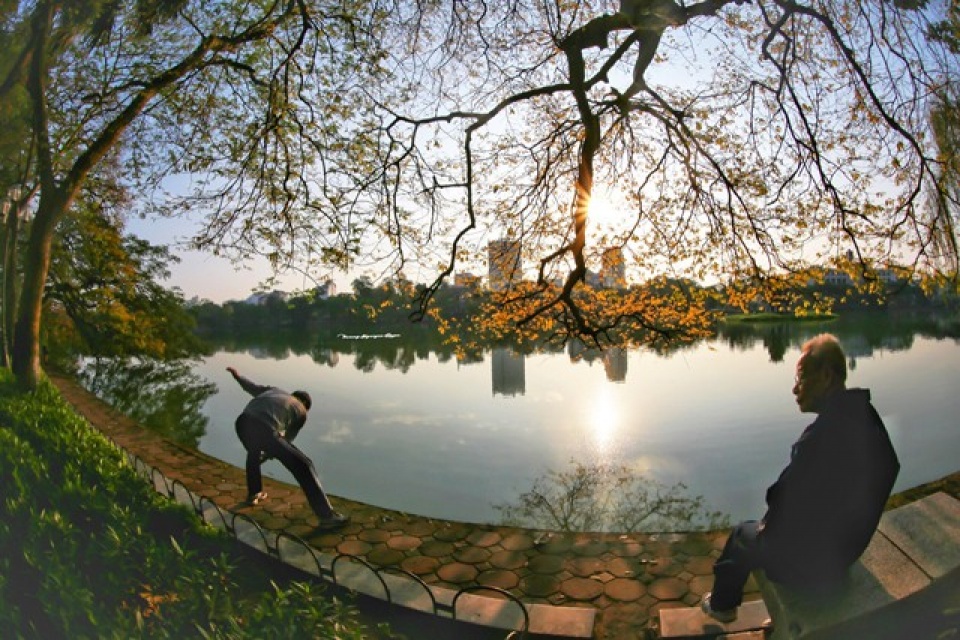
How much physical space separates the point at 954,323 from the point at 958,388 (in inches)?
1254

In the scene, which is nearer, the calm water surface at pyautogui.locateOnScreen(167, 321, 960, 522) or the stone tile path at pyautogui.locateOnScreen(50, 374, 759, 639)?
the stone tile path at pyautogui.locateOnScreen(50, 374, 759, 639)

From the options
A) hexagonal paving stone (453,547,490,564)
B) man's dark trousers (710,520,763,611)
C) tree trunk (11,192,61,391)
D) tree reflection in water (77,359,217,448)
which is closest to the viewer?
man's dark trousers (710,520,763,611)

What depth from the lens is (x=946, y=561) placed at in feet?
7.26

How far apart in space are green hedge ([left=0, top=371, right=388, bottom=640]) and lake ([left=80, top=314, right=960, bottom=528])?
457 cm

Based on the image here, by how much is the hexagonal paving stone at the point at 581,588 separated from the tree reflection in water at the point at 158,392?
996 cm

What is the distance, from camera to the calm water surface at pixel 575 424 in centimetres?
862

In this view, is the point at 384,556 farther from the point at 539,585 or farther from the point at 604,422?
the point at 604,422

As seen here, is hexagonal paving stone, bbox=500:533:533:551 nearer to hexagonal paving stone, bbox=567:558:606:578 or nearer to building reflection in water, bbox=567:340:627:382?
hexagonal paving stone, bbox=567:558:606:578

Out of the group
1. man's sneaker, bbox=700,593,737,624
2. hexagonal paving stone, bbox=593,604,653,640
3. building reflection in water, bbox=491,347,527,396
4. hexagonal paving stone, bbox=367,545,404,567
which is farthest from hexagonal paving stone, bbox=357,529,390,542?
building reflection in water, bbox=491,347,527,396

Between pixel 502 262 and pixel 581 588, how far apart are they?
16.5 ft

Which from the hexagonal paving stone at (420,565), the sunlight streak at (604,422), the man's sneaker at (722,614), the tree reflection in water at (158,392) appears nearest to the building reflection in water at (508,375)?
the sunlight streak at (604,422)

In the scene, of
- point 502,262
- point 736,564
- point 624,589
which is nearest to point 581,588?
point 624,589

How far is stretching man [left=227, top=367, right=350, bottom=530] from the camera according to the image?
5.46 m

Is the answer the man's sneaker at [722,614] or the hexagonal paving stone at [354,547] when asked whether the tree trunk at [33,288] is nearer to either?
the hexagonal paving stone at [354,547]
